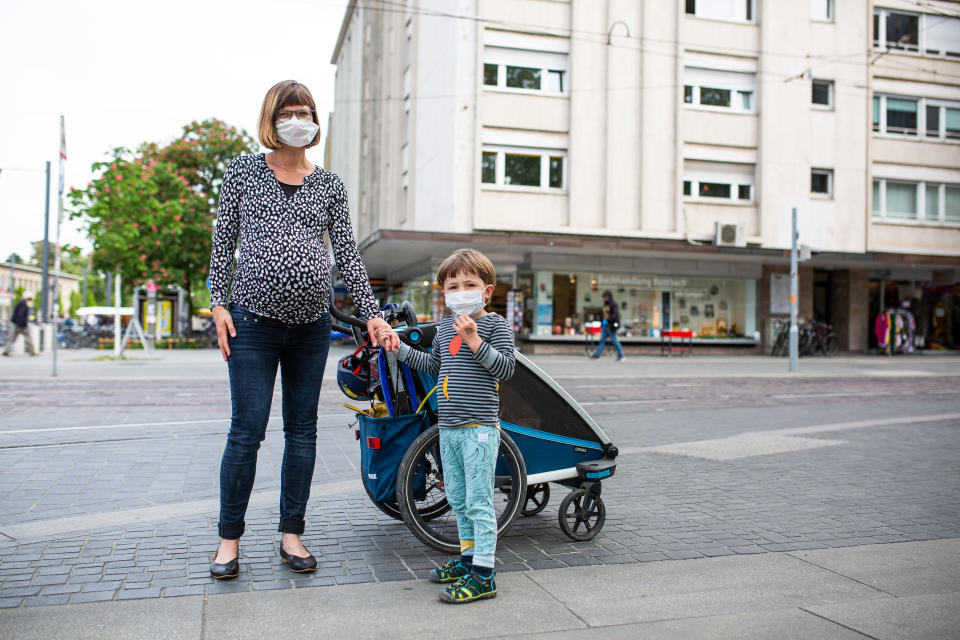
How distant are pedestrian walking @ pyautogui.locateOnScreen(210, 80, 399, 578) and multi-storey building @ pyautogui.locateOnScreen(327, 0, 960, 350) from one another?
20.4 m

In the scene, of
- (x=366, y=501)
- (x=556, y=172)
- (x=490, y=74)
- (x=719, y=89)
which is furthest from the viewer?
(x=719, y=89)

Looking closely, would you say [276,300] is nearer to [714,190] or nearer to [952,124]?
[714,190]

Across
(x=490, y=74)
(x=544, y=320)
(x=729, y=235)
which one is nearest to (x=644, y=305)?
(x=729, y=235)

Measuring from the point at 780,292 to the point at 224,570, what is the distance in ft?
94.5

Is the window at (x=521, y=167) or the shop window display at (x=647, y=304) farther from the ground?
the window at (x=521, y=167)

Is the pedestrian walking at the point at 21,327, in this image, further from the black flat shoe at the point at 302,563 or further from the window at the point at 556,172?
the black flat shoe at the point at 302,563

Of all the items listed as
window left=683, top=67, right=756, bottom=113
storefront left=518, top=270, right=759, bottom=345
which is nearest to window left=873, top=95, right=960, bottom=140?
window left=683, top=67, right=756, bottom=113

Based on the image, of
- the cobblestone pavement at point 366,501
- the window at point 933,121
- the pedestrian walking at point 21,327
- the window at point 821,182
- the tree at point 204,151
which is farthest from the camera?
the tree at point 204,151

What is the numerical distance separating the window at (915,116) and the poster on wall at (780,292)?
6.36 m

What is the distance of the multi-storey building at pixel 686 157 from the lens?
1000 inches

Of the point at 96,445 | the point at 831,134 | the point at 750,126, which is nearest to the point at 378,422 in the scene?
the point at 96,445

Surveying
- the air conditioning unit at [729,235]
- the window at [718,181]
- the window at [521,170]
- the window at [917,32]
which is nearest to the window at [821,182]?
the window at [718,181]

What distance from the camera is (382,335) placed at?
11.3 ft

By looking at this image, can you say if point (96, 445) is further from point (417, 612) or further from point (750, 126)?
point (750, 126)
